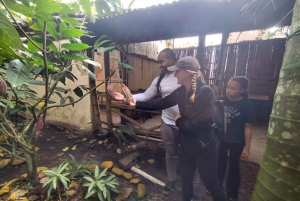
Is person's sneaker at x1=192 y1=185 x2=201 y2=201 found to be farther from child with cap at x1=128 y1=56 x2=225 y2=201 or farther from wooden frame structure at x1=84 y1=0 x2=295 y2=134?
wooden frame structure at x1=84 y1=0 x2=295 y2=134

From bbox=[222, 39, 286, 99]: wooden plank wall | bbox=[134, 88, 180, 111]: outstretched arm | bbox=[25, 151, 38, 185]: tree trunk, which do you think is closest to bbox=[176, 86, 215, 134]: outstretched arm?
bbox=[134, 88, 180, 111]: outstretched arm

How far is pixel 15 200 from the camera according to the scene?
1.73m

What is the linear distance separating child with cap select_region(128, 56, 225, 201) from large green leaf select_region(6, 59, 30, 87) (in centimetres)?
125

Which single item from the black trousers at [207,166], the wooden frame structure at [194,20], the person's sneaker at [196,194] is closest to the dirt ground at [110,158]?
the person's sneaker at [196,194]

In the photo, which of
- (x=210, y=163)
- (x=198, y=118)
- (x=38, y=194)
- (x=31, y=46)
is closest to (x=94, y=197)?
(x=38, y=194)

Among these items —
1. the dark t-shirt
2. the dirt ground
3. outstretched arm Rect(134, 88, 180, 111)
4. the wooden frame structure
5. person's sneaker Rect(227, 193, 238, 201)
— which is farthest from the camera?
the dirt ground

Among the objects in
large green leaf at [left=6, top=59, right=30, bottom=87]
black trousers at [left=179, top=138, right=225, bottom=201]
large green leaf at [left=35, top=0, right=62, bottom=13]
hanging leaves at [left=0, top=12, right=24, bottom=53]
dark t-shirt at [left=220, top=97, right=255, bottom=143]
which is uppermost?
large green leaf at [left=35, top=0, right=62, bottom=13]

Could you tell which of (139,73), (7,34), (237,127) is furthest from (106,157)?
(139,73)

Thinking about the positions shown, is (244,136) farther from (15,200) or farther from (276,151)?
(15,200)

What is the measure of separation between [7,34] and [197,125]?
4.62 ft

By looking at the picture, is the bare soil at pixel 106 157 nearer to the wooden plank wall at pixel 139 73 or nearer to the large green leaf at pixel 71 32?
the large green leaf at pixel 71 32

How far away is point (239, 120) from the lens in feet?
6.54

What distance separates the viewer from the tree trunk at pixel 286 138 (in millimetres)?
563

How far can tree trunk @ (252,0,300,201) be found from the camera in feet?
1.85
